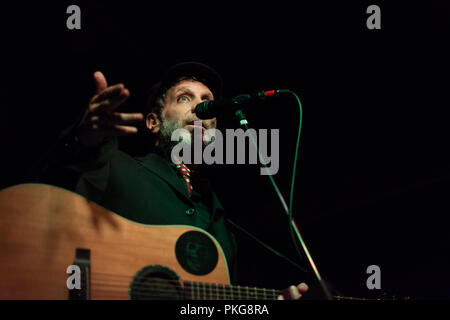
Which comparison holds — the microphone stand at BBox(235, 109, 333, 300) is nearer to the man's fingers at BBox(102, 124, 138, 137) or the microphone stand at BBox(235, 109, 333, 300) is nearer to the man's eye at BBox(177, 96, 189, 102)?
the man's fingers at BBox(102, 124, 138, 137)

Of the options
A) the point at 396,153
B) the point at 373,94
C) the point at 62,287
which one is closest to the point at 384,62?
the point at 373,94

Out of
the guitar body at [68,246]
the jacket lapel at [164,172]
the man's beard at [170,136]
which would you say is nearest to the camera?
the guitar body at [68,246]

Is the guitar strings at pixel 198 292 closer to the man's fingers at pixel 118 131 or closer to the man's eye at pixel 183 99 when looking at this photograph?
the man's fingers at pixel 118 131

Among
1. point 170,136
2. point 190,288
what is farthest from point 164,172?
point 190,288

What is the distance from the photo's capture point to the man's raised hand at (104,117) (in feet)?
4.00

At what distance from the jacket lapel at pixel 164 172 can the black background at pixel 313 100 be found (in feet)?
3.69

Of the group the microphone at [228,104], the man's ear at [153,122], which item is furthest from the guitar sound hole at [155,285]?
the man's ear at [153,122]

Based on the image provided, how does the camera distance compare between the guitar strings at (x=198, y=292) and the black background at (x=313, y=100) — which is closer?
the guitar strings at (x=198, y=292)

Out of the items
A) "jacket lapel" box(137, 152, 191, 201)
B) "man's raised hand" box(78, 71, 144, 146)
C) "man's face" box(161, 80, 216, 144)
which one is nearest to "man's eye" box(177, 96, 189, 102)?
"man's face" box(161, 80, 216, 144)

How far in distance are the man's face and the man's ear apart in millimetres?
85

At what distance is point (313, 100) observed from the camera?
338cm

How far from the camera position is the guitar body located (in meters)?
1.10
